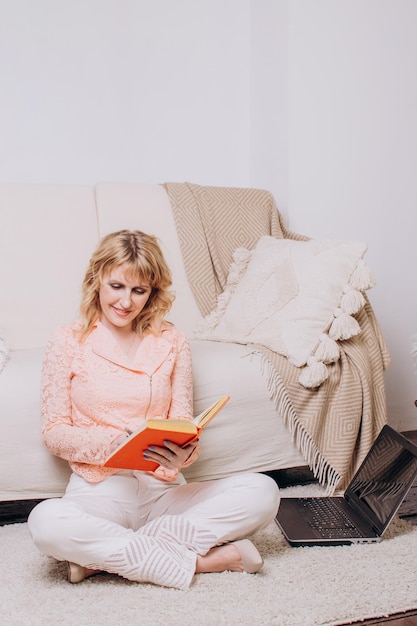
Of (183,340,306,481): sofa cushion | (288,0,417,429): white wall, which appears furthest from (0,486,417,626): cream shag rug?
(288,0,417,429): white wall

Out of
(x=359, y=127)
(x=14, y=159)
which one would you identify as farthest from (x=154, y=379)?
(x=359, y=127)

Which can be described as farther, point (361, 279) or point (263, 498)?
point (361, 279)

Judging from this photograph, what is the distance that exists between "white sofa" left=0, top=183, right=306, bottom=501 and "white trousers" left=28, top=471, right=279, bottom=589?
233mm

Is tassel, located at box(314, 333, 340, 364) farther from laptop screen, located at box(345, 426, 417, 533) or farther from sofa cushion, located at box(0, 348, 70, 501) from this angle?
sofa cushion, located at box(0, 348, 70, 501)

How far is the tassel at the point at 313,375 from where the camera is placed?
6.04 ft

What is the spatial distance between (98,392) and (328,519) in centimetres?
63

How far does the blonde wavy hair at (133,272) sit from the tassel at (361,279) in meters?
0.64

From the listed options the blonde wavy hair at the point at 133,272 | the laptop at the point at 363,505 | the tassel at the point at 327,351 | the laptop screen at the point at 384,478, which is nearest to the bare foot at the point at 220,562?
the laptop at the point at 363,505

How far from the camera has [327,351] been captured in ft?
6.15

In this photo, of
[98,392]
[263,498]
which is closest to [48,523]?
[98,392]

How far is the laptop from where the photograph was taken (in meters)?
Answer: 1.51

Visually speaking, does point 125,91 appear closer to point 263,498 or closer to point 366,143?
Answer: point 366,143

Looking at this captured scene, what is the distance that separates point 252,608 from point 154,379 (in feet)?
1.71

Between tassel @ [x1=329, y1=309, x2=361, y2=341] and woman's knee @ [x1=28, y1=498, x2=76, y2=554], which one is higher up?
tassel @ [x1=329, y1=309, x2=361, y2=341]
